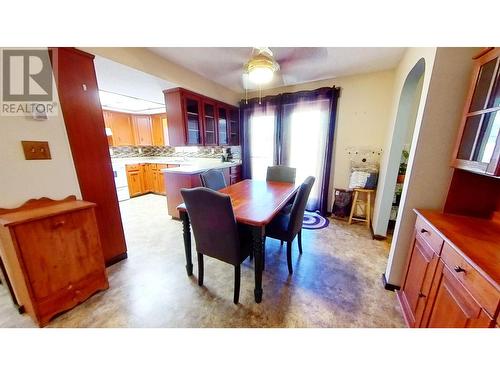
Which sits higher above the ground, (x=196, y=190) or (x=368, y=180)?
(x=196, y=190)

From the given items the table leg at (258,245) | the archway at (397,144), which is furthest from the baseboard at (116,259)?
the archway at (397,144)

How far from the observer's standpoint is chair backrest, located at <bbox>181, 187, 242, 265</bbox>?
122cm

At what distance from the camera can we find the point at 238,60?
90.5 inches

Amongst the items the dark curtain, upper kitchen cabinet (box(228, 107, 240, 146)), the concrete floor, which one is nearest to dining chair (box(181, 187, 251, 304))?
the concrete floor

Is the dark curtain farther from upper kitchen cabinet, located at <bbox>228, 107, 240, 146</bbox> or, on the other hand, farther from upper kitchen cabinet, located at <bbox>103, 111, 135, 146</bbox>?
upper kitchen cabinet, located at <bbox>103, 111, 135, 146</bbox>

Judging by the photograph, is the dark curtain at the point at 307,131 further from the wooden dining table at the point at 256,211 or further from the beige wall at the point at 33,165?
the beige wall at the point at 33,165

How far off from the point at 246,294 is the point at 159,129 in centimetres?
463

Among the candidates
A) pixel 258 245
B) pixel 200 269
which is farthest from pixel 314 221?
pixel 200 269

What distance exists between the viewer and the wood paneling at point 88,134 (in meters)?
1.45

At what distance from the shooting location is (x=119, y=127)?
442cm

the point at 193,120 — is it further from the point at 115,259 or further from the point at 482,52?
the point at 482,52
